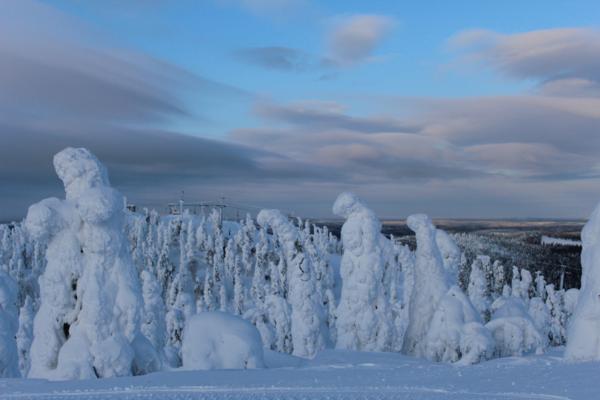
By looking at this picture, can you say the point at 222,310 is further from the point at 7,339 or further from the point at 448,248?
the point at 448,248

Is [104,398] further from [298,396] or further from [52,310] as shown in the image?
[52,310]

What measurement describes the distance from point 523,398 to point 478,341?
8.99 m

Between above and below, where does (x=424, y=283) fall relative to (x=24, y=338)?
above

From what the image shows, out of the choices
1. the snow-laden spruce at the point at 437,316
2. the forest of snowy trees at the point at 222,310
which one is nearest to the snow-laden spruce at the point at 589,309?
the forest of snowy trees at the point at 222,310

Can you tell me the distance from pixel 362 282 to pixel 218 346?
6134mm

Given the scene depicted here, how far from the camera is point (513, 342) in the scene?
19812mm

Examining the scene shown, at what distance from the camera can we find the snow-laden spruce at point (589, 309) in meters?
13.6

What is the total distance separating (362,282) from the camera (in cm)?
1945

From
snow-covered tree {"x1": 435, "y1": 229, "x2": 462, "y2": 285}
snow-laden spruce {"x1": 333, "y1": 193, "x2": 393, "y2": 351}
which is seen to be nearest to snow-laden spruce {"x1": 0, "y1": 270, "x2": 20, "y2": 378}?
snow-laden spruce {"x1": 333, "y1": 193, "x2": 393, "y2": 351}

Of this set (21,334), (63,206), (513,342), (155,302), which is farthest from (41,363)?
(21,334)

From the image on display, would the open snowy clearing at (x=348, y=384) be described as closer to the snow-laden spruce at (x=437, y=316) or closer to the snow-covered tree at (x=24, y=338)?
the snow-laden spruce at (x=437, y=316)

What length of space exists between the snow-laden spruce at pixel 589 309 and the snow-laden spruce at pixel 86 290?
9.69 meters

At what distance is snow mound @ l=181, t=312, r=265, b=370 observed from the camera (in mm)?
14500

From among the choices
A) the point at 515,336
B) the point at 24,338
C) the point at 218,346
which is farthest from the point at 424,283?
the point at 24,338
